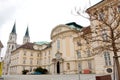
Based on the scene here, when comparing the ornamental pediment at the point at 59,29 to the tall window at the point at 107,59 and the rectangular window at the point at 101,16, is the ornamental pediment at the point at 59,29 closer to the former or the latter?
the tall window at the point at 107,59

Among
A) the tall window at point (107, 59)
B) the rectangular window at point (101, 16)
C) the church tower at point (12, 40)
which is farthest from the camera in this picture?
the church tower at point (12, 40)

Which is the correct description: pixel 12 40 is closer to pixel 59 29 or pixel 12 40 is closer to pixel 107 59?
pixel 59 29

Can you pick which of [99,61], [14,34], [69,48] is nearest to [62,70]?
[69,48]

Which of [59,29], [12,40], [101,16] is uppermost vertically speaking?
[12,40]

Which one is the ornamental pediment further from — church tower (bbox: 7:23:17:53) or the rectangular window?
church tower (bbox: 7:23:17:53)

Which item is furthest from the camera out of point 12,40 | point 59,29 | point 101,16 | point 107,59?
point 12,40

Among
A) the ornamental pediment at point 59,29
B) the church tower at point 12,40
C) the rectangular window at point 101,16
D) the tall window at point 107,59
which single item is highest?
the church tower at point 12,40

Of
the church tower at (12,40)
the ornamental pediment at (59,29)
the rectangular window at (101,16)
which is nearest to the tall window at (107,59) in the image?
the rectangular window at (101,16)

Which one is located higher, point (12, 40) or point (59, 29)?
point (12, 40)

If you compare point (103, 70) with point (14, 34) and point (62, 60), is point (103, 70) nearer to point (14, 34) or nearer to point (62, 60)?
point (62, 60)

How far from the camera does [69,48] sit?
3466cm

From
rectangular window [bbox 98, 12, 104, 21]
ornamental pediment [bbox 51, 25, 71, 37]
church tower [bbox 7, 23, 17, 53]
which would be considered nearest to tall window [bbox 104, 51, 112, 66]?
A: rectangular window [bbox 98, 12, 104, 21]

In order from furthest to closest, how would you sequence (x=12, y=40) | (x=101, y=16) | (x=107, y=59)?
1. (x=12, y=40)
2. (x=107, y=59)
3. (x=101, y=16)

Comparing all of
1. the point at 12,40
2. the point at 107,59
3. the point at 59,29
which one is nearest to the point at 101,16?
the point at 107,59
